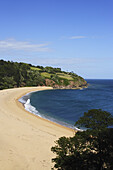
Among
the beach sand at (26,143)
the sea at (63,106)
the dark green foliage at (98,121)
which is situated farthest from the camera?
the sea at (63,106)

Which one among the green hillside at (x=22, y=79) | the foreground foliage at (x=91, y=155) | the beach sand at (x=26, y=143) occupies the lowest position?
the beach sand at (x=26, y=143)

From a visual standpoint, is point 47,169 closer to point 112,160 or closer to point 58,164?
point 58,164

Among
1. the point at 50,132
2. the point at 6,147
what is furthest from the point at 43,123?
the point at 6,147

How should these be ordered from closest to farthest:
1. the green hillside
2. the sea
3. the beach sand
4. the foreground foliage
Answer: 1. the foreground foliage
2. the beach sand
3. the sea
4. the green hillside

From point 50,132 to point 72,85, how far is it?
108 m

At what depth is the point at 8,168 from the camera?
48.6 ft

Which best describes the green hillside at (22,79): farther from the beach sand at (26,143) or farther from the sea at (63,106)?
the beach sand at (26,143)

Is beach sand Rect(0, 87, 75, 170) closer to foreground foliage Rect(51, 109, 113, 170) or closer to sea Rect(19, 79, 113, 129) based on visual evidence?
sea Rect(19, 79, 113, 129)

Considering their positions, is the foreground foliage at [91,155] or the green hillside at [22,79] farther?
the green hillside at [22,79]

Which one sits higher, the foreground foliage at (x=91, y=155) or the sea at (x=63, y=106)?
the foreground foliage at (x=91, y=155)

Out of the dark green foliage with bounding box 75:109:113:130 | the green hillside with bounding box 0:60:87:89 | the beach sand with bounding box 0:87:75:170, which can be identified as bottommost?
the beach sand with bounding box 0:87:75:170

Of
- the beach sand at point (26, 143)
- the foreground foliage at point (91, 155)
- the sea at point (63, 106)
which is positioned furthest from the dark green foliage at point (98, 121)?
the sea at point (63, 106)

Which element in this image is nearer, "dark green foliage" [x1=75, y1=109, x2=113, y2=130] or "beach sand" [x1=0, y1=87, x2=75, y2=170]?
"dark green foliage" [x1=75, y1=109, x2=113, y2=130]

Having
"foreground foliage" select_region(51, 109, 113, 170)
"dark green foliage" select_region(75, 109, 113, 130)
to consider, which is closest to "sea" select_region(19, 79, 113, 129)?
"dark green foliage" select_region(75, 109, 113, 130)
